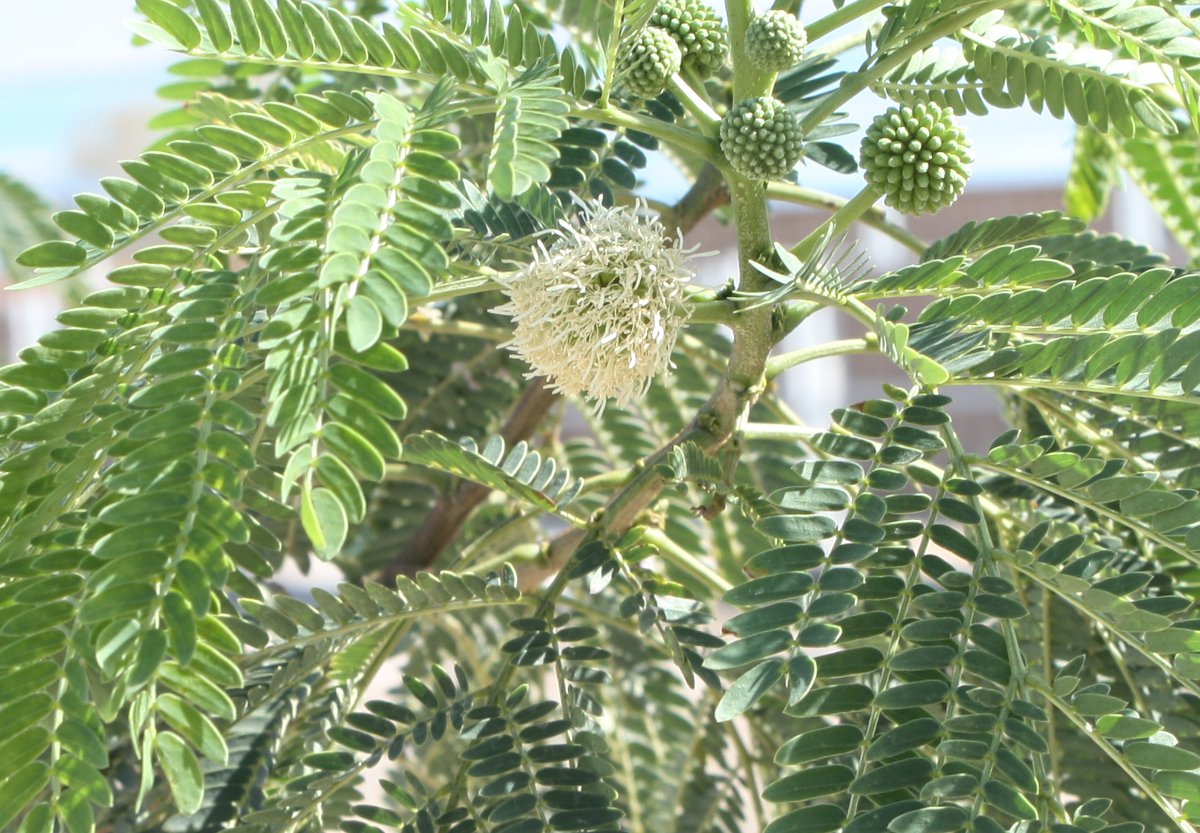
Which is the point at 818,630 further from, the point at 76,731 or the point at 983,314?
the point at 76,731

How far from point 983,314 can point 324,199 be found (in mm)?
299

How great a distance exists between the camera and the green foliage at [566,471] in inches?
16.2

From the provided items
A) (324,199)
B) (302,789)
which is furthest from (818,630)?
(302,789)

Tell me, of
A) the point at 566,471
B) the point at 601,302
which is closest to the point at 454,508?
the point at 566,471

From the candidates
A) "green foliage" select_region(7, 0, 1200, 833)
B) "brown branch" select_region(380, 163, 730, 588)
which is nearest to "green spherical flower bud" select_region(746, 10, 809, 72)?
"green foliage" select_region(7, 0, 1200, 833)

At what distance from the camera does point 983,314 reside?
1.73 feet

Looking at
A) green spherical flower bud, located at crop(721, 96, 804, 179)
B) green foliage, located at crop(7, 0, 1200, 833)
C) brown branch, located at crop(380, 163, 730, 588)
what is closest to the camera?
green foliage, located at crop(7, 0, 1200, 833)

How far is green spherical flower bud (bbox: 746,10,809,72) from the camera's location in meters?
0.55

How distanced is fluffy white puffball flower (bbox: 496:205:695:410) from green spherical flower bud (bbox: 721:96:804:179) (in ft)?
0.18

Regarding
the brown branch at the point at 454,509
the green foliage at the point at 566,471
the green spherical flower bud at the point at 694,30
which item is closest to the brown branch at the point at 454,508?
the brown branch at the point at 454,509

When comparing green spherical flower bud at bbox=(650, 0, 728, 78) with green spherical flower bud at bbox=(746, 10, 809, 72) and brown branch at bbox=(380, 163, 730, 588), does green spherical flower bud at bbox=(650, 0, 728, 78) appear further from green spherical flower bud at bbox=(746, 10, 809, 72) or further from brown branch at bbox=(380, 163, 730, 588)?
brown branch at bbox=(380, 163, 730, 588)

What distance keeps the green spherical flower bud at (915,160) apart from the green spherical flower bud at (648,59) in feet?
0.37

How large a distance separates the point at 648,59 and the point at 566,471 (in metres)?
0.25

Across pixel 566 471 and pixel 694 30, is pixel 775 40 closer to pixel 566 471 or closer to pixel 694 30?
pixel 694 30
